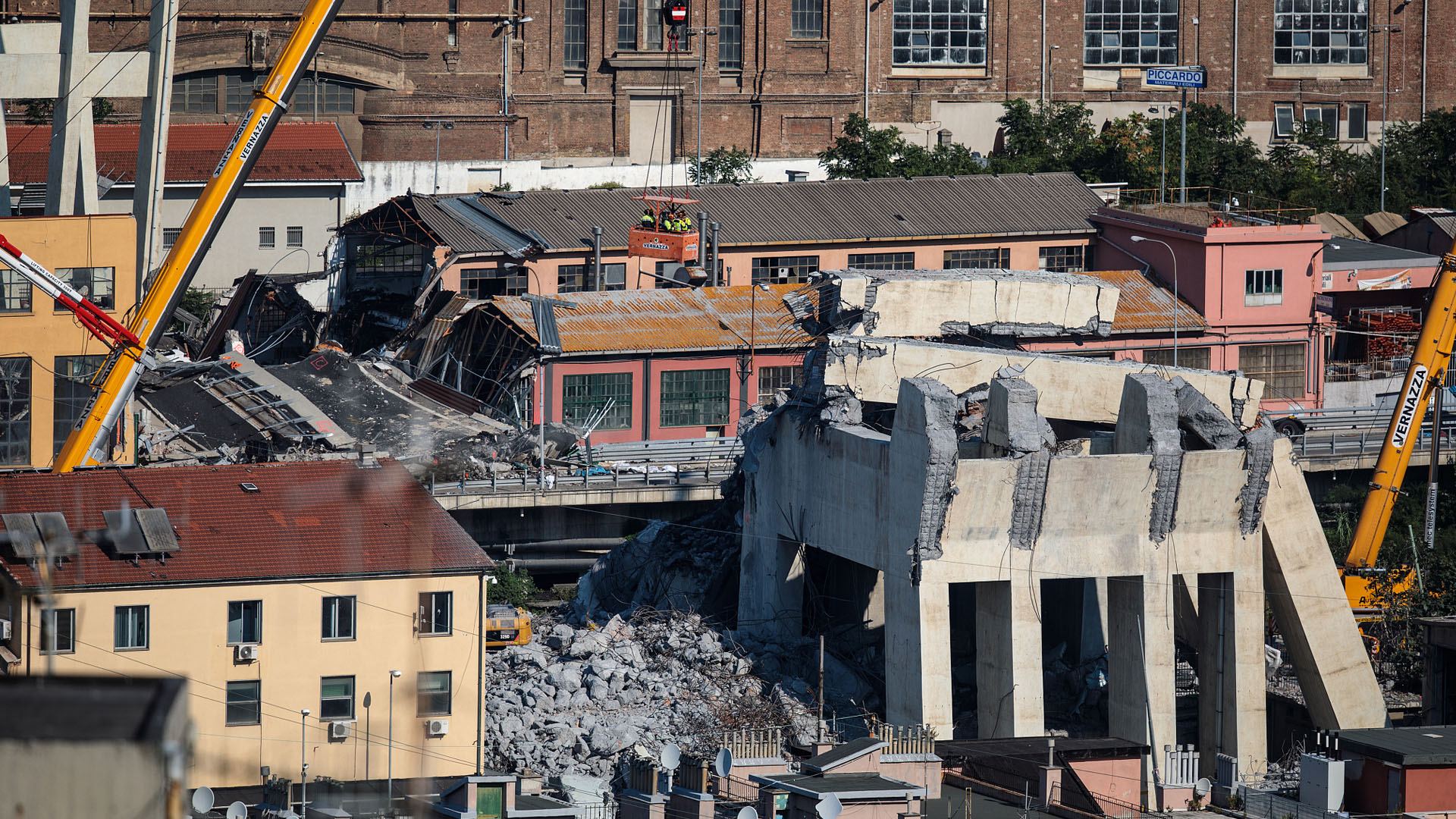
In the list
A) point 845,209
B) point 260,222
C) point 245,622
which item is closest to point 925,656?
point 245,622

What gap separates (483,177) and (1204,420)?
38.9 m

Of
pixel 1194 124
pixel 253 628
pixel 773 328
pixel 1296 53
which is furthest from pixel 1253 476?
pixel 1296 53

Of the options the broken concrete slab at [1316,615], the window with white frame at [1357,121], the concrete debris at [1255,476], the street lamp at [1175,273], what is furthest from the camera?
the window with white frame at [1357,121]

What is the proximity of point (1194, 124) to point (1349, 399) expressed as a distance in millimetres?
21027

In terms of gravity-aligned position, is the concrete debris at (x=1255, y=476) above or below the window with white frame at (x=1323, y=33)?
below

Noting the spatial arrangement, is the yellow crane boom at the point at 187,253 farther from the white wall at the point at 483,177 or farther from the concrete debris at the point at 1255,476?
the white wall at the point at 483,177

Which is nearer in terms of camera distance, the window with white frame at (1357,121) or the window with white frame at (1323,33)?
the window with white frame at (1323,33)

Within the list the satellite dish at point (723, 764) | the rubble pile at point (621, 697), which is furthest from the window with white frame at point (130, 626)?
the satellite dish at point (723, 764)

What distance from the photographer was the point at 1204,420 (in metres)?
30.4

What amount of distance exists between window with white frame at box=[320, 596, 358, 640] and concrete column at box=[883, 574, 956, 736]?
7.94 meters

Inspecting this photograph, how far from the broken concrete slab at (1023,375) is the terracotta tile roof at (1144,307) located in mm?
17542

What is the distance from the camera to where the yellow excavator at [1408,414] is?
39.9m

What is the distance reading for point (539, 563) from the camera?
140ft

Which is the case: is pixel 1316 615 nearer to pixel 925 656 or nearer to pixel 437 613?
pixel 925 656
